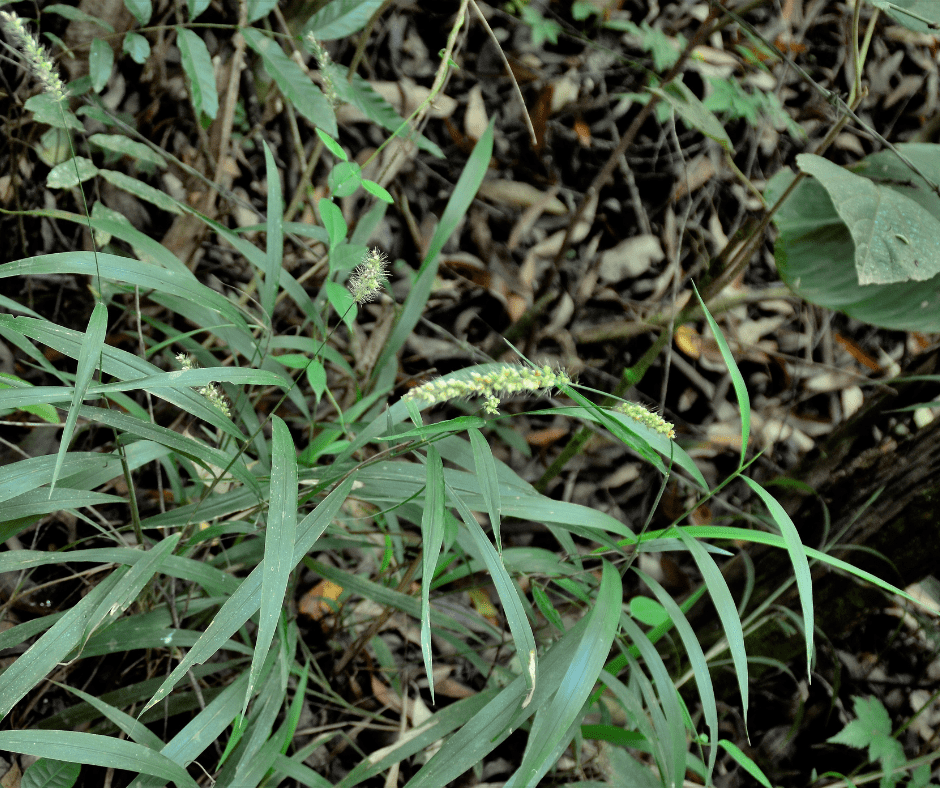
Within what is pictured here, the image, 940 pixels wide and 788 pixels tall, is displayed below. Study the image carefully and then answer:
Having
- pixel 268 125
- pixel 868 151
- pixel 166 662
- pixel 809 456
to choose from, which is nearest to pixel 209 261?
pixel 268 125

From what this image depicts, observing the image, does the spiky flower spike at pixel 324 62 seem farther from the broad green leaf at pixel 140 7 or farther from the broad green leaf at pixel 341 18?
the broad green leaf at pixel 140 7

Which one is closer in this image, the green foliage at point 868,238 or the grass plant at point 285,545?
the grass plant at point 285,545

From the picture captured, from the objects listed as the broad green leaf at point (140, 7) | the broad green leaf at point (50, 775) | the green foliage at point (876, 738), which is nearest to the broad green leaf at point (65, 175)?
the broad green leaf at point (140, 7)

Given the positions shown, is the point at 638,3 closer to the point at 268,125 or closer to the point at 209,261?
the point at 268,125

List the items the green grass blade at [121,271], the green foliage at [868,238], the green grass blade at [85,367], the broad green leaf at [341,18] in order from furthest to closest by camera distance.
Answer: the broad green leaf at [341,18] → the green foliage at [868,238] → the green grass blade at [121,271] → the green grass blade at [85,367]

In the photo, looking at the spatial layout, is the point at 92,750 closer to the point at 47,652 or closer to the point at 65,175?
the point at 47,652

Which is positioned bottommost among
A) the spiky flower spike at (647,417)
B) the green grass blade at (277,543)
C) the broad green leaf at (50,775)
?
the broad green leaf at (50,775)

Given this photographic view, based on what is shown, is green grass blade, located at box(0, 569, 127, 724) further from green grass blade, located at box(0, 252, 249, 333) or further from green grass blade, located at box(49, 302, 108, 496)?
green grass blade, located at box(0, 252, 249, 333)

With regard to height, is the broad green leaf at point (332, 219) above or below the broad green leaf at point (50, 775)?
above
